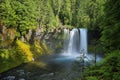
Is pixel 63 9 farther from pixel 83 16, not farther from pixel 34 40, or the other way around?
pixel 34 40

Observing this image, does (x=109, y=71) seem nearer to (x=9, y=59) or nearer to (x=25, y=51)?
(x=9, y=59)

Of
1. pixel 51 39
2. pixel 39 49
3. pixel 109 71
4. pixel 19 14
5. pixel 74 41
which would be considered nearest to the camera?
pixel 109 71

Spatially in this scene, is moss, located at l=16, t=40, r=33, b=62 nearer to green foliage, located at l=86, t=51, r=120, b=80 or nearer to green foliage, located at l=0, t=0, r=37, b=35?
green foliage, located at l=0, t=0, r=37, b=35

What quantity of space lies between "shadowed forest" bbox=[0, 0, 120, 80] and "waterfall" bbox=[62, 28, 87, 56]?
36.0 inches

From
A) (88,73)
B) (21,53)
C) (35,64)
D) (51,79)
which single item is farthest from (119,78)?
(21,53)

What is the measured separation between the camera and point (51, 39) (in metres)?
65.1

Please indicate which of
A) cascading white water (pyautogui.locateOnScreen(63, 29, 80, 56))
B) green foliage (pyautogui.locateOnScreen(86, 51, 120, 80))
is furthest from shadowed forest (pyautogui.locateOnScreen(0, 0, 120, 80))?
cascading white water (pyautogui.locateOnScreen(63, 29, 80, 56))

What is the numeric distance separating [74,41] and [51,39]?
22.0 ft

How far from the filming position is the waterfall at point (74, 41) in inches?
2462

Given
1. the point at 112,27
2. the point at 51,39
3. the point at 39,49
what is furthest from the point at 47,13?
the point at 112,27

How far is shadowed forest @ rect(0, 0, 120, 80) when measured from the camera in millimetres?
14619

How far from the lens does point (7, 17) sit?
46.6 metres

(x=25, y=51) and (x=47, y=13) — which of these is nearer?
(x=25, y=51)

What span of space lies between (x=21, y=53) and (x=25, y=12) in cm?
1126
